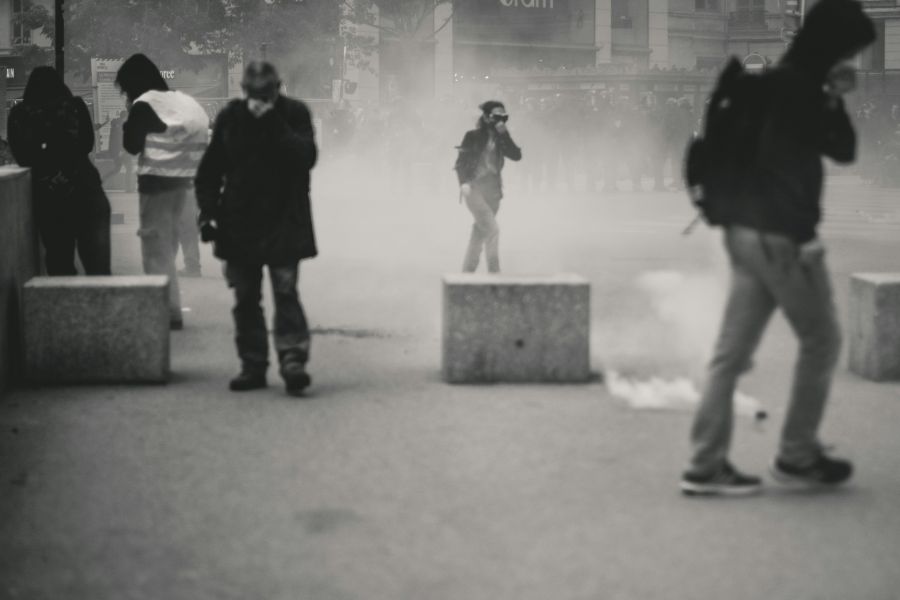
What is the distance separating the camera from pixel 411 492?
6156mm

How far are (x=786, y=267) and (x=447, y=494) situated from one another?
4.96 feet

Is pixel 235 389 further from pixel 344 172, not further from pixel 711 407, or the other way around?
pixel 344 172

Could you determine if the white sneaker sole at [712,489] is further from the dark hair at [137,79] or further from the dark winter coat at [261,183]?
the dark hair at [137,79]

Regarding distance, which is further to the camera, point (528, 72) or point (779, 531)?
point (528, 72)

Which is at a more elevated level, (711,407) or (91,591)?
(711,407)

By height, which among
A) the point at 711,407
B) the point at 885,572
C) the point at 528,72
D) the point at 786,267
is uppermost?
the point at 528,72

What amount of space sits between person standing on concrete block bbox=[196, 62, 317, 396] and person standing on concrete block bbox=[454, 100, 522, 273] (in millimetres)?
4947

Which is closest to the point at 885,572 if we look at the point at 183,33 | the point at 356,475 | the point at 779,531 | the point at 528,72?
the point at 779,531

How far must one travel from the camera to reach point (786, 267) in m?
5.81

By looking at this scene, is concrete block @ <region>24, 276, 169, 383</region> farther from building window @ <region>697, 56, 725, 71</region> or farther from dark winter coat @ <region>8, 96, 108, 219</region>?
building window @ <region>697, 56, 725, 71</region>

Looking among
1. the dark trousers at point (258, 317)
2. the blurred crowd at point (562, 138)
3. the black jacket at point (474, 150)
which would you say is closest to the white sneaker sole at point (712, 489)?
the dark trousers at point (258, 317)

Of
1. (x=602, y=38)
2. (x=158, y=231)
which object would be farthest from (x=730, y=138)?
(x=602, y=38)

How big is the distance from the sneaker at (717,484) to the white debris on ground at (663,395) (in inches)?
67.9

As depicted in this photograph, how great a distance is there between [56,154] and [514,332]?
134 inches
